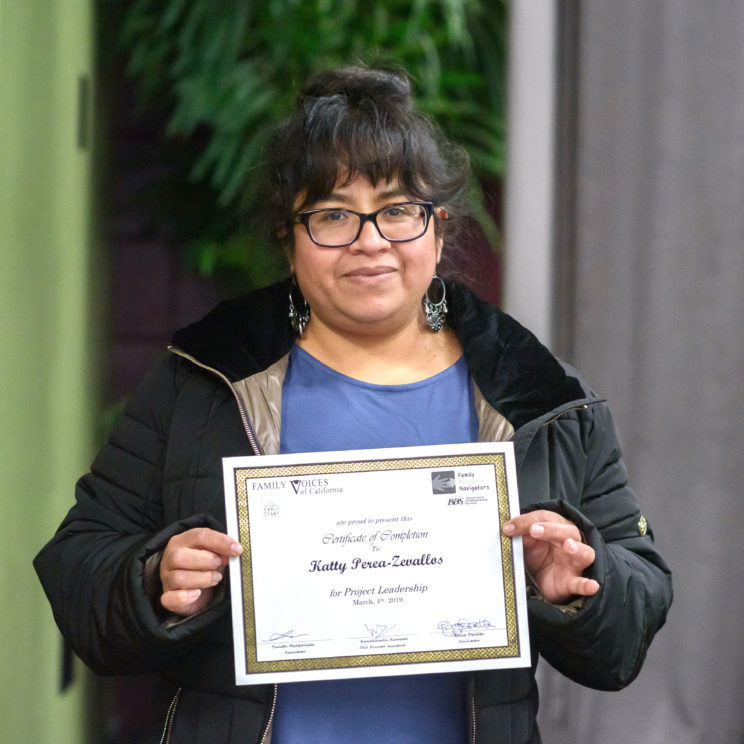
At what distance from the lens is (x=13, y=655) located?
6.07 feet

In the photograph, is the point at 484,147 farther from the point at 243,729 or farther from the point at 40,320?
the point at 243,729

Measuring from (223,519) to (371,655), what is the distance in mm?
257

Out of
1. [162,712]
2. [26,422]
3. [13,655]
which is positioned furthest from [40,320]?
[162,712]

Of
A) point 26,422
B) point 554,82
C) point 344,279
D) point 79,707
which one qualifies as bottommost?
point 79,707

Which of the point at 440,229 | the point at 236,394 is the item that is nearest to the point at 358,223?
the point at 440,229

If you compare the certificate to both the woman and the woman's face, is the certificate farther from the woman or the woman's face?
the woman's face

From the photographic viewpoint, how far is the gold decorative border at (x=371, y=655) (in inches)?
44.6

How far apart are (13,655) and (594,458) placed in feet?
3.82

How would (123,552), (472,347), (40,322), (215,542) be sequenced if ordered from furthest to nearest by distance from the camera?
(40,322) → (472,347) → (123,552) → (215,542)

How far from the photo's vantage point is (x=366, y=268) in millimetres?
1269
